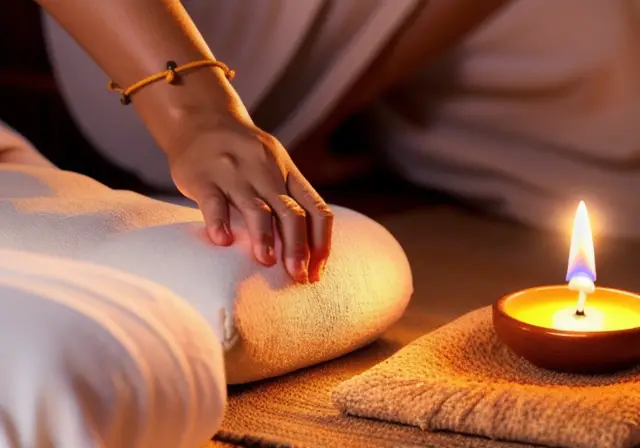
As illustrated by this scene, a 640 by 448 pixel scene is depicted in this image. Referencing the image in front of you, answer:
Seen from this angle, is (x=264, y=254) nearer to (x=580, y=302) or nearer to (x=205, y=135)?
(x=205, y=135)

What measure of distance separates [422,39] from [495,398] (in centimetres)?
73

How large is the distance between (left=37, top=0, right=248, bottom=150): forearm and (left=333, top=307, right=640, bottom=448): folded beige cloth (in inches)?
12.4

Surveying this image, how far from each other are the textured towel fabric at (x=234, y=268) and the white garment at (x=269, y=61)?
44cm

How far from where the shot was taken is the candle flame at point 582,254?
2.78ft

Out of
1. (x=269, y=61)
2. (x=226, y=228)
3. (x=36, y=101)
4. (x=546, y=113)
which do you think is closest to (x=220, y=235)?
(x=226, y=228)

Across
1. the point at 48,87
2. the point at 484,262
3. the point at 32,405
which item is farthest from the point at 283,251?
the point at 48,87

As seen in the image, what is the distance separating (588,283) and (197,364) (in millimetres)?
368

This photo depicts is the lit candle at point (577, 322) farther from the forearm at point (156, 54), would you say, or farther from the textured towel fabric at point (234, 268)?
the forearm at point (156, 54)

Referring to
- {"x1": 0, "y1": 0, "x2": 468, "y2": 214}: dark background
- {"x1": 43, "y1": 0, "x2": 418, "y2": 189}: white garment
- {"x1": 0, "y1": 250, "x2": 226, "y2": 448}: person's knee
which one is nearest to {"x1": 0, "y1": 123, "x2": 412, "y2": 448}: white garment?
{"x1": 0, "y1": 250, "x2": 226, "y2": 448}: person's knee

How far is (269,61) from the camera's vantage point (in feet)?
4.78

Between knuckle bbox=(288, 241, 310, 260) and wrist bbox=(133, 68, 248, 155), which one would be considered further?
wrist bbox=(133, 68, 248, 155)

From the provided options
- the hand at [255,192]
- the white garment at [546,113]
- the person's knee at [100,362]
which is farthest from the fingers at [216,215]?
the white garment at [546,113]

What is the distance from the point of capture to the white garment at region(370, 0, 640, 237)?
56.4 inches

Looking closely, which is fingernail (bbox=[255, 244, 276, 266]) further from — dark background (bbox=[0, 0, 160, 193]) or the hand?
dark background (bbox=[0, 0, 160, 193])
